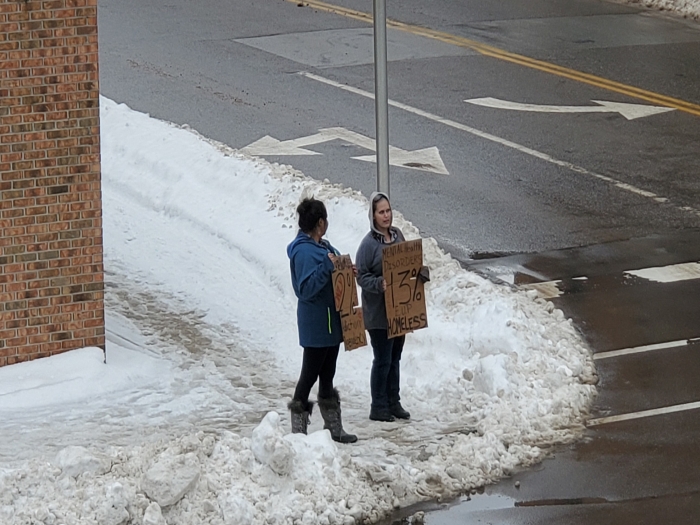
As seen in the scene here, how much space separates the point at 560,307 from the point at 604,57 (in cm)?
1024

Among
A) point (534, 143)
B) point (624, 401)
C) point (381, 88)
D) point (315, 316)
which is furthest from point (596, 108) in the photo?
point (315, 316)

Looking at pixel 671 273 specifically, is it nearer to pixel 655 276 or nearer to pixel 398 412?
pixel 655 276

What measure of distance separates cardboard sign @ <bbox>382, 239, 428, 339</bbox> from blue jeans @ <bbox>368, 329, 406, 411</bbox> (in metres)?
0.17

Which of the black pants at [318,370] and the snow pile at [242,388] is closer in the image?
the snow pile at [242,388]

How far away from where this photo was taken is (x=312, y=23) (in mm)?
22453

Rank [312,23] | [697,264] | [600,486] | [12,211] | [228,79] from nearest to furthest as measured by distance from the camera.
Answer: [600,486], [12,211], [697,264], [228,79], [312,23]

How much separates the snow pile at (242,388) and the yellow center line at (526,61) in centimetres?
663

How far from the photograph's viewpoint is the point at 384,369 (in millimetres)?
8711

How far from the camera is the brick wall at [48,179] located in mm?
8852

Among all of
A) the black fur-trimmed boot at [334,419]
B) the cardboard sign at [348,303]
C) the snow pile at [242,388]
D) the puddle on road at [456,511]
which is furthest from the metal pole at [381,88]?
the puddle on road at [456,511]

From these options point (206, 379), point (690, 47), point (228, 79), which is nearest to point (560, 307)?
point (206, 379)

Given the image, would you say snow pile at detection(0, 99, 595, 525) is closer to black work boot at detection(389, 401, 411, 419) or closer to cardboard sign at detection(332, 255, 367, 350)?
black work boot at detection(389, 401, 411, 419)

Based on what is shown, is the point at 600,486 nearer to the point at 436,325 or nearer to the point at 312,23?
the point at 436,325

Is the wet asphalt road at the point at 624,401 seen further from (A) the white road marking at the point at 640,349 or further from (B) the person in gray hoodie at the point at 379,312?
(B) the person in gray hoodie at the point at 379,312
